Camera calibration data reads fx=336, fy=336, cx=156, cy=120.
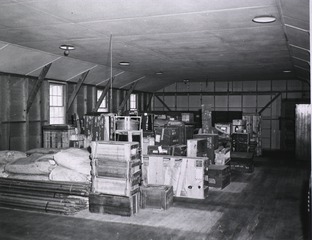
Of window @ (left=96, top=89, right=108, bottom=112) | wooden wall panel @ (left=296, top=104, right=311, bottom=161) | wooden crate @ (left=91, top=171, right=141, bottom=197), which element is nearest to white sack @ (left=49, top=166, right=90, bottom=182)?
wooden crate @ (left=91, top=171, right=141, bottom=197)

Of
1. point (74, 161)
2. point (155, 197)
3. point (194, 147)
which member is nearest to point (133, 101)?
point (194, 147)

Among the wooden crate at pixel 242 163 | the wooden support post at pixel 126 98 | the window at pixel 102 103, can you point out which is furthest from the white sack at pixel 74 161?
the wooden support post at pixel 126 98

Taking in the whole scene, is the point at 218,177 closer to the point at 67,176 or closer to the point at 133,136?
the point at 133,136

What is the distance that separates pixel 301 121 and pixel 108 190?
9.58 m

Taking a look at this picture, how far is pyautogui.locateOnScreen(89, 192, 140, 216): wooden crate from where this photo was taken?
19.6 ft

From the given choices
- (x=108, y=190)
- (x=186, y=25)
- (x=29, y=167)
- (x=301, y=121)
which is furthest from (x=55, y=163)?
(x=301, y=121)

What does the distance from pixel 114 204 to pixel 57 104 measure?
6243 mm

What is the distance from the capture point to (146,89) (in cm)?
1712

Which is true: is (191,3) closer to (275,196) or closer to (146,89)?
(275,196)

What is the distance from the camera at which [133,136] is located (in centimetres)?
845

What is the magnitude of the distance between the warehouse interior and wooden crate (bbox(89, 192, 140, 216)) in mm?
21

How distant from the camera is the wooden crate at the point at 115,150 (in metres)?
5.95

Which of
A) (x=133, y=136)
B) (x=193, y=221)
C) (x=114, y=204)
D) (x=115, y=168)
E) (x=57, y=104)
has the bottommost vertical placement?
(x=193, y=221)

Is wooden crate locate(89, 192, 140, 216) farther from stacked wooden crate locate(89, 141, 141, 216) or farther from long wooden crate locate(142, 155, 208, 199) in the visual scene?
long wooden crate locate(142, 155, 208, 199)
